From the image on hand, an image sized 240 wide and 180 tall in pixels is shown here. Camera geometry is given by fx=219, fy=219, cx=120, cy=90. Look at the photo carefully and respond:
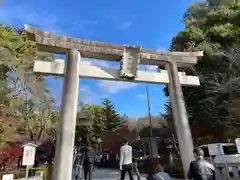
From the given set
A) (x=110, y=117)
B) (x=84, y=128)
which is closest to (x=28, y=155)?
(x=84, y=128)

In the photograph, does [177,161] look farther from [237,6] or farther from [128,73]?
[237,6]

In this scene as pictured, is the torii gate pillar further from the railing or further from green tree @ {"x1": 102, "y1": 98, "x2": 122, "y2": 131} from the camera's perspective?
green tree @ {"x1": 102, "y1": 98, "x2": 122, "y2": 131}

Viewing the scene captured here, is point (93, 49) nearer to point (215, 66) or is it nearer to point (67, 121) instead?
point (67, 121)

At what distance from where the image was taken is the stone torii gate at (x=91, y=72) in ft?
→ 21.9

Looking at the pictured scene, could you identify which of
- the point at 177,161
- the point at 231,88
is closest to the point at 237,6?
the point at 231,88

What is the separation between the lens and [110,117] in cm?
3422

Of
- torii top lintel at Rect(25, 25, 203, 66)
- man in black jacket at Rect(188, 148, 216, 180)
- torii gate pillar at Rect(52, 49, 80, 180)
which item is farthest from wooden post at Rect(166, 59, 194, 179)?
torii gate pillar at Rect(52, 49, 80, 180)

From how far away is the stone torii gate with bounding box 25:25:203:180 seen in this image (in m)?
6.68

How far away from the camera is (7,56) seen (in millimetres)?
10938

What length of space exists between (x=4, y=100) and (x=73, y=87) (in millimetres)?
6499

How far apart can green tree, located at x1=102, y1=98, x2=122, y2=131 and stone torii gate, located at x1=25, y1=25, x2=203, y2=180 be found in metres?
24.6

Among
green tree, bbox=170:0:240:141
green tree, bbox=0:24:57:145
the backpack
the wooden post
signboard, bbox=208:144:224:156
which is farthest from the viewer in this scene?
green tree, bbox=170:0:240:141

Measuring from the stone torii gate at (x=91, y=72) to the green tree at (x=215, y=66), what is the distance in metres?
4.34

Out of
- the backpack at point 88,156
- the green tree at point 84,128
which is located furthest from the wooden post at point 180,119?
the green tree at point 84,128
